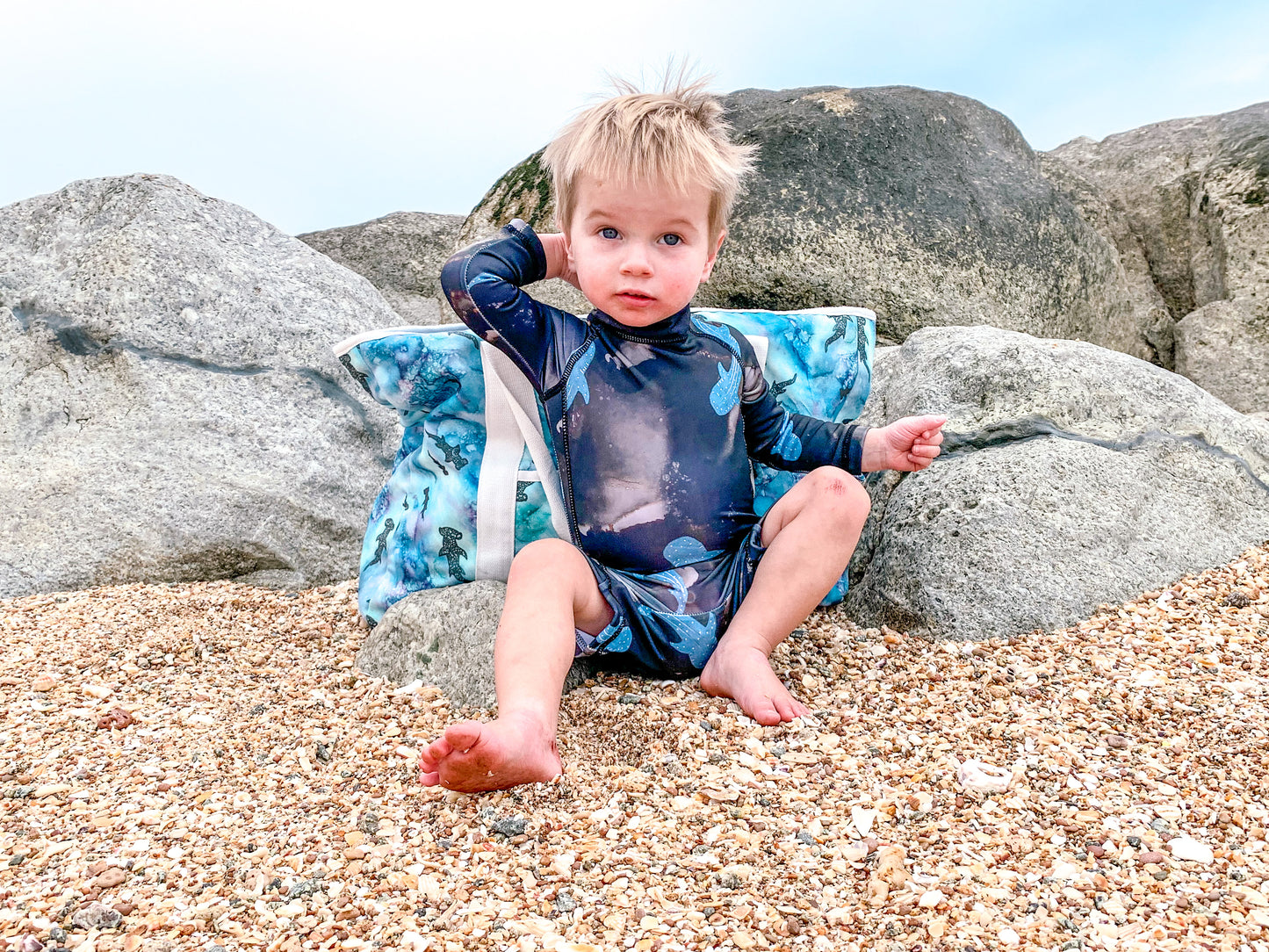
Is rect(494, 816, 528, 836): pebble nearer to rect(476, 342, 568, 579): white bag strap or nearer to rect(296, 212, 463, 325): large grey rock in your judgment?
rect(476, 342, 568, 579): white bag strap

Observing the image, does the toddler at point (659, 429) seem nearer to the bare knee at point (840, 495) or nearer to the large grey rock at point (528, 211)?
the bare knee at point (840, 495)

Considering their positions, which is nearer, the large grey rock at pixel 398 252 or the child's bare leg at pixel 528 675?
the child's bare leg at pixel 528 675

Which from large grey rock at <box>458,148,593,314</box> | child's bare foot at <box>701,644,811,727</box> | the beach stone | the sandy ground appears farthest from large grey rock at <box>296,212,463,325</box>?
the beach stone

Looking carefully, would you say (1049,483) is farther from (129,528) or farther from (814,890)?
(129,528)

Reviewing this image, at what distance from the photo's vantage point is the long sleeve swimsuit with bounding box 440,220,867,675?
10.3ft

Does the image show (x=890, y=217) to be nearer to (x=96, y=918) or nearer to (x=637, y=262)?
(x=637, y=262)

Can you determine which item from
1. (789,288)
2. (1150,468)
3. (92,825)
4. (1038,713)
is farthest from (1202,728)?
(789,288)

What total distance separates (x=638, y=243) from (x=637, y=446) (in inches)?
23.6

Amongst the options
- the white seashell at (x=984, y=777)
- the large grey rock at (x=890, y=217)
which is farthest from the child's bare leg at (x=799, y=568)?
the large grey rock at (x=890, y=217)

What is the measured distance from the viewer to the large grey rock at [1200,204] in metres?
7.19

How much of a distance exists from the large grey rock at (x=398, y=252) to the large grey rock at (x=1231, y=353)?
6.83m

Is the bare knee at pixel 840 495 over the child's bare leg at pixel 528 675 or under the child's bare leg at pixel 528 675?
over

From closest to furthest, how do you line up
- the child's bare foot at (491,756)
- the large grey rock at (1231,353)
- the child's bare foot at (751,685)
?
Result: the child's bare foot at (491,756) < the child's bare foot at (751,685) < the large grey rock at (1231,353)

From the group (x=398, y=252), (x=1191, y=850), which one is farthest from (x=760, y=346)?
(x=398, y=252)
